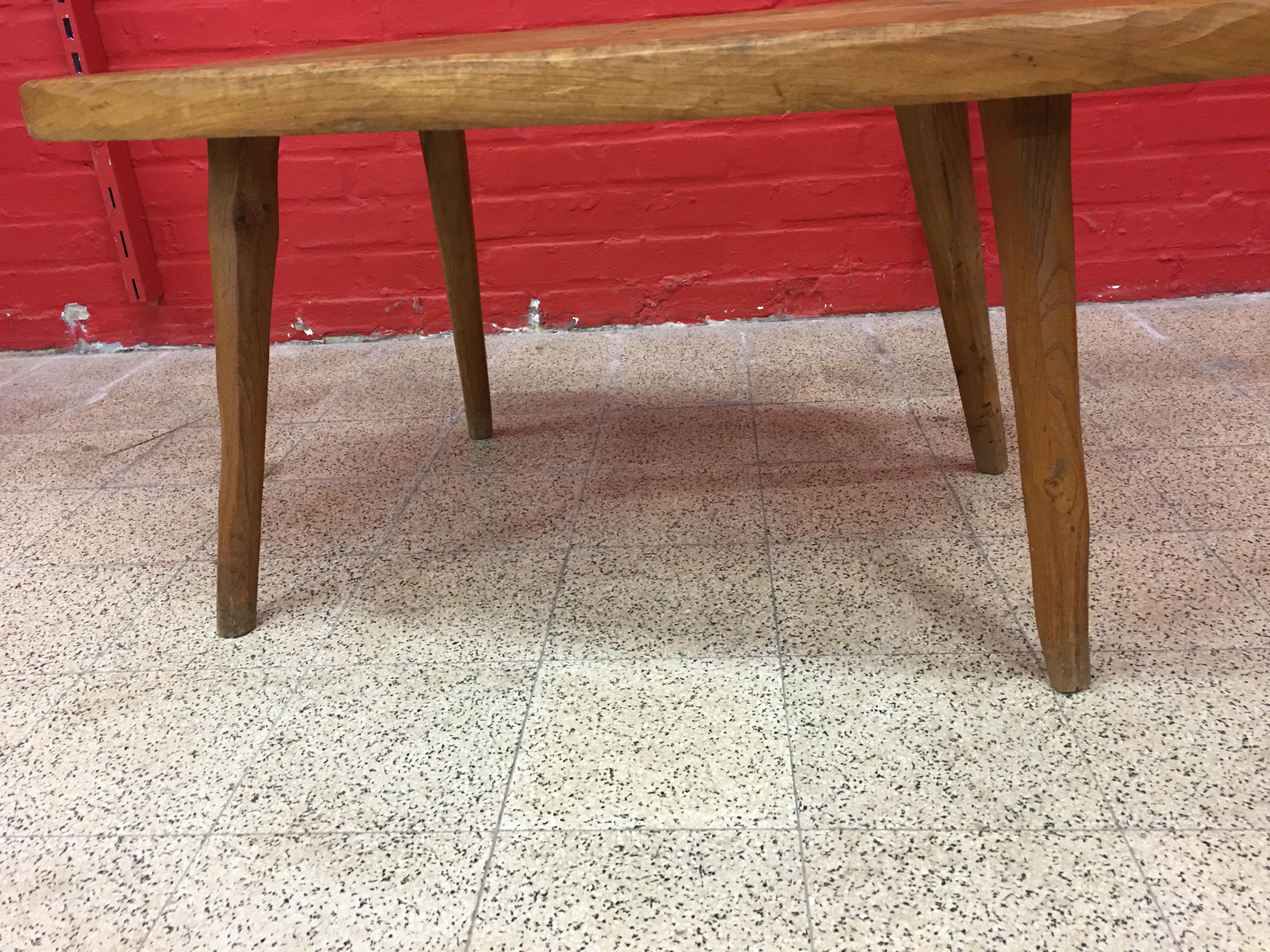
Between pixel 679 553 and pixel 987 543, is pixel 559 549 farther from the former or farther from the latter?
pixel 987 543

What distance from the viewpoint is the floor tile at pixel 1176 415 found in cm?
141

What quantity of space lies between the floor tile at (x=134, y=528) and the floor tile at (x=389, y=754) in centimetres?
44

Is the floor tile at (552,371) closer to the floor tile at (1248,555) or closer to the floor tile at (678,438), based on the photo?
the floor tile at (678,438)

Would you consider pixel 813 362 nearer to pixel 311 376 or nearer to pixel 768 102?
pixel 311 376

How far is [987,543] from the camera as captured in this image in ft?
3.84

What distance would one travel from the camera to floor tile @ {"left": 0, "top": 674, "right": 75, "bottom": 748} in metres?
0.97

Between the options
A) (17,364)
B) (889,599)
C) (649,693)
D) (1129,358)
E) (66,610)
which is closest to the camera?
(649,693)

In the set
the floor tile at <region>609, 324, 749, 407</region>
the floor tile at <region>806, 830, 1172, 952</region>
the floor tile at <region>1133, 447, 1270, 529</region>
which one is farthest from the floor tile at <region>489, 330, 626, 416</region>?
the floor tile at <region>806, 830, 1172, 952</region>

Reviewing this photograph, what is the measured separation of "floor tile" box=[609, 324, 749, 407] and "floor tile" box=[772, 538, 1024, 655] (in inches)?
23.1

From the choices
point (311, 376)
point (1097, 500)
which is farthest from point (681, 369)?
point (1097, 500)

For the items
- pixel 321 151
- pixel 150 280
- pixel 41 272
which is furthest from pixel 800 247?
pixel 41 272

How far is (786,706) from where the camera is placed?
0.91 metres

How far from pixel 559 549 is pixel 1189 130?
1.60 m

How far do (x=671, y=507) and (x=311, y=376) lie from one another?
3.29ft
